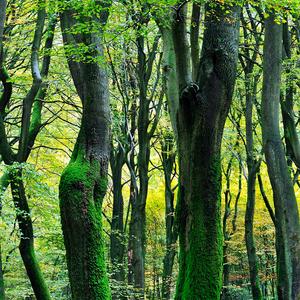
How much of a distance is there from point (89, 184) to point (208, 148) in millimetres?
1571

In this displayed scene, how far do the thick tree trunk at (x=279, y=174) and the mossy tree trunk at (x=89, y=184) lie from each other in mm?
3697

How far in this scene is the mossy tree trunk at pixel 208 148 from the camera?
17.8ft

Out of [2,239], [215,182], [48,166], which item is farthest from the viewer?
[48,166]

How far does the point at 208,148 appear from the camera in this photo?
5480 millimetres

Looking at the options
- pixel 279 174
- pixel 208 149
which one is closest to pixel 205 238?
pixel 208 149

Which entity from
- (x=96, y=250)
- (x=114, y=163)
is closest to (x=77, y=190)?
(x=96, y=250)

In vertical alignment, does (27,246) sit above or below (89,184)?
below

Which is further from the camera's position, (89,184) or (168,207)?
(168,207)

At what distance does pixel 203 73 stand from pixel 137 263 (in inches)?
329

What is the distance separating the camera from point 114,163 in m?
18.8

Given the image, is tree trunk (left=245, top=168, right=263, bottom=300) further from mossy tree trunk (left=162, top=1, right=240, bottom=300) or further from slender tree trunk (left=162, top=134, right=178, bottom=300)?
mossy tree trunk (left=162, top=1, right=240, bottom=300)

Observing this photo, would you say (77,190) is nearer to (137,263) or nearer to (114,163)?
(137,263)

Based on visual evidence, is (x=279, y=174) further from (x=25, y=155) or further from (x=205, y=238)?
(x=25, y=155)

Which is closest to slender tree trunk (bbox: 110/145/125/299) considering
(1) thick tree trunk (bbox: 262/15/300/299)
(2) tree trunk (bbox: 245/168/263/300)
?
(2) tree trunk (bbox: 245/168/263/300)
